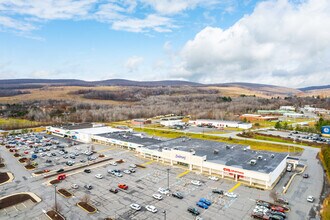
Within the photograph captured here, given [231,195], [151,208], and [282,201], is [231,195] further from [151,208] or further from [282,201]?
[151,208]

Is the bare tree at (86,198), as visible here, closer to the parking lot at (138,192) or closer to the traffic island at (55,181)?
the parking lot at (138,192)

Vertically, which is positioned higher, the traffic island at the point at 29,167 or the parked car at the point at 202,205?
the parked car at the point at 202,205

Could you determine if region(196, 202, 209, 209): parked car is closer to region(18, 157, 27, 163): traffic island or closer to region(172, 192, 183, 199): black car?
region(172, 192, 183, 199): black car

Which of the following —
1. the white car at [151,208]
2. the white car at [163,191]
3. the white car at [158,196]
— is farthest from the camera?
the white car at [163,191]

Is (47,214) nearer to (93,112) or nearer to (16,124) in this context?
(16,124)

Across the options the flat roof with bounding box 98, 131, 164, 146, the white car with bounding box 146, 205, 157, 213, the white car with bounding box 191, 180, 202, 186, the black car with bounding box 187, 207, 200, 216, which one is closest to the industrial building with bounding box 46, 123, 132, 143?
the flat roof with bounding box 98, 131, 164, 146

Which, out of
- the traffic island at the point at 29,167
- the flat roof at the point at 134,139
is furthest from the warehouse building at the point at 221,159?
the traffic island at the point at 29,167

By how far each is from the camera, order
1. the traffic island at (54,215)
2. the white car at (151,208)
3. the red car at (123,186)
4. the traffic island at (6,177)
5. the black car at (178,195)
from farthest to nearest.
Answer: the traffic island at (6,177), the red car at (123,186), the black car at (178,195), the white car at (151,208), the traffic island at (54,215)
